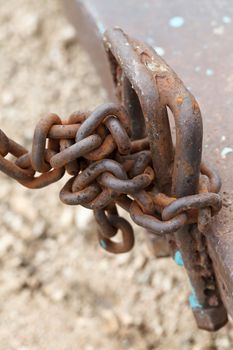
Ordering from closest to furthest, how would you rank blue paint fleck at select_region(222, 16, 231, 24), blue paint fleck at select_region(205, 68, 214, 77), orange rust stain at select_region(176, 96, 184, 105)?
orange rust stain at select_region(176, 96, 184, 105) → blue paint fleck at select_region(205, 68, 214, 77) → blue paint fleck at select_region(222, 16, 231, 24)

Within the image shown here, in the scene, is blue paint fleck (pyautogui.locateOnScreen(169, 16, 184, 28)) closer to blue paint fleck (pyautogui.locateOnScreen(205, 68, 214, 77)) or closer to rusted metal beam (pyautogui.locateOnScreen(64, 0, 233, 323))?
rusted metal beam (pyautogui.locateOnScreen(64, 0, 233, 323))

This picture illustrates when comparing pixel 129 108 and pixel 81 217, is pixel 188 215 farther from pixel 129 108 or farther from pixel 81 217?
pixel 81 217

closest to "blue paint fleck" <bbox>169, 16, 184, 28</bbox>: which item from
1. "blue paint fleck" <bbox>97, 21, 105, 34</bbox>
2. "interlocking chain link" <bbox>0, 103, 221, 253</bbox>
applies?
→ "blue paint fleck" <bbox>97, 21, 105, 34</bbox>

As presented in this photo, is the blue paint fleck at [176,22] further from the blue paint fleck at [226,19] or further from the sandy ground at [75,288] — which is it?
the sandy ground at [75,288]

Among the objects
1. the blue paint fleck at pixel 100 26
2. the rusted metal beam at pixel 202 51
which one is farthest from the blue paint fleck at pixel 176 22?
the blue paint fleck at pixel 100 26

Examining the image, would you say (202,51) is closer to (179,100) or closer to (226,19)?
(226,19)

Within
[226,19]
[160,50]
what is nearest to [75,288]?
[160,50]
